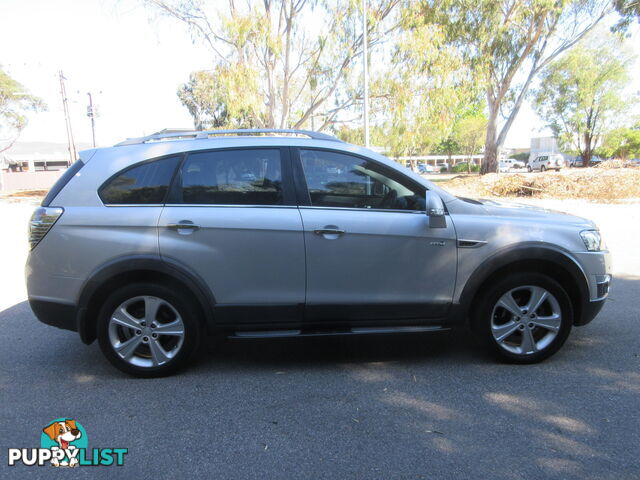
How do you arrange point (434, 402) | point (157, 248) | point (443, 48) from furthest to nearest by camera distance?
Result: point (443, 48)
point (157, 248)
point (434, 402)

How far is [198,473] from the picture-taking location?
253 cm

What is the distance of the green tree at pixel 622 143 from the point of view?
46.5m

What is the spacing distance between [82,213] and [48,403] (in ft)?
4.42

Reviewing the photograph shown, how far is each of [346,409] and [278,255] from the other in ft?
3.83

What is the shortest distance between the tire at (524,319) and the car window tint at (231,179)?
181 cm

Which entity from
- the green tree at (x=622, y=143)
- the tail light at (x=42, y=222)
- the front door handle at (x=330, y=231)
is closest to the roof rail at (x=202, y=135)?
the tail light at (x=42, y=222)

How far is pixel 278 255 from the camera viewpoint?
3.50 meters

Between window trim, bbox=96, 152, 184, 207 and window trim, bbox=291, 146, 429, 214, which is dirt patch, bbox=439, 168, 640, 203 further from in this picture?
window trim, bbox=96, 152, 184, 207

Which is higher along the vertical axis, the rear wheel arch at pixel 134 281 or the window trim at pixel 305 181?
the window trim at pixel 305 181

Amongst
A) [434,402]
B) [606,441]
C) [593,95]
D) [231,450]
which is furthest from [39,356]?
[593,95]

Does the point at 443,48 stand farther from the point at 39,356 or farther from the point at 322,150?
the point at 39,356

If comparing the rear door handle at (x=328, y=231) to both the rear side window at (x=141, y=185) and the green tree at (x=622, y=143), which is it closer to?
the rear side window at (x=141, y=185)

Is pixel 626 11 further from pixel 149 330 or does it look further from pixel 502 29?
pixel 149 330

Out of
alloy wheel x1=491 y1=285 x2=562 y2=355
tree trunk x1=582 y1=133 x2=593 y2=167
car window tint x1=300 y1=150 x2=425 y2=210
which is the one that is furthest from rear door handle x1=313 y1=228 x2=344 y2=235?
tree trunk x1=582 y1=133 x2=593 y2=167
